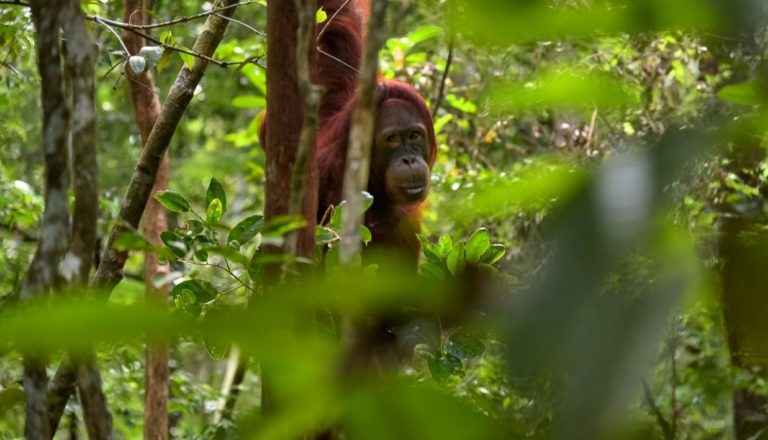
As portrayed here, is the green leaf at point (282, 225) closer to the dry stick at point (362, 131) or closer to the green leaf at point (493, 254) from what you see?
the dry stick at point (362, 131)

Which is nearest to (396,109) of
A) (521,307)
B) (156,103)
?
(156,103)

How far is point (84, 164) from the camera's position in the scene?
3.92 ft

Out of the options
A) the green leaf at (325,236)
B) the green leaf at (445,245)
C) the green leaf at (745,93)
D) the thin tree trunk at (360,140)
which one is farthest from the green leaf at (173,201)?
the green leaf at (745,93)

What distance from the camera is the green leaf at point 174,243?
167 centimetres

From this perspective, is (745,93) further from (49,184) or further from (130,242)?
(49,184)

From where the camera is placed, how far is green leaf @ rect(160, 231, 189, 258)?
5.49 ft

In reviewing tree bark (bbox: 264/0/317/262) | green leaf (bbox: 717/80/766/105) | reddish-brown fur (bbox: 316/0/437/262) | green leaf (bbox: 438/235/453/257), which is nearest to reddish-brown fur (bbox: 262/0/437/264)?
reddish-brown fur (bbox: 316/0/437/262)

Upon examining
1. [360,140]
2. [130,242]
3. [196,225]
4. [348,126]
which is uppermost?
[360,140]

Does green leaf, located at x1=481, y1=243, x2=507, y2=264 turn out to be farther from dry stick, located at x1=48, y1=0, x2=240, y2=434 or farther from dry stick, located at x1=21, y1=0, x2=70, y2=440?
dry stick, located at x1=21, y1=0, x2=70, y2=440

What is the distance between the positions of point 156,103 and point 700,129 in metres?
3.53

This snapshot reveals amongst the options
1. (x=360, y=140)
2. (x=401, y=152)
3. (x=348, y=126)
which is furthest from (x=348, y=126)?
(x=360, y=140)

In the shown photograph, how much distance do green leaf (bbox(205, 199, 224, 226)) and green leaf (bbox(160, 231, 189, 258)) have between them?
0.13 metres

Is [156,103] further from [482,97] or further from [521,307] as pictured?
[521,307]

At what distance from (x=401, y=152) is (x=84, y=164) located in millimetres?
2982
